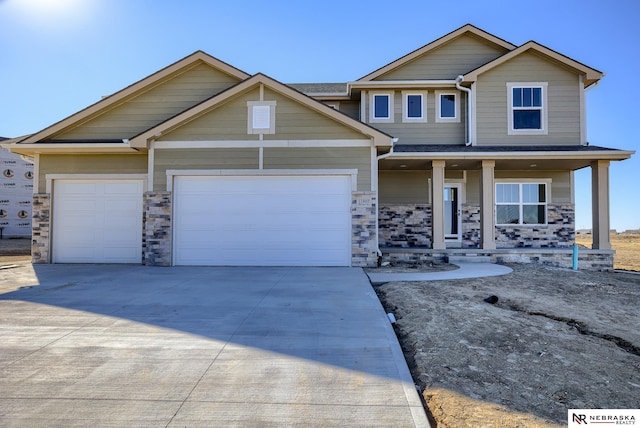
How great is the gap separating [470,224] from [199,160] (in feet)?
31.9

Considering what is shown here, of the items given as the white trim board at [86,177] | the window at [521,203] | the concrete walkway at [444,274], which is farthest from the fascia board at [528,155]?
the white trim board at [86,177]

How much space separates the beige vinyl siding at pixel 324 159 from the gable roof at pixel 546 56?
18.5ft

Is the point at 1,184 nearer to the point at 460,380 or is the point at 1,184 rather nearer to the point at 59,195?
the point at 59,195

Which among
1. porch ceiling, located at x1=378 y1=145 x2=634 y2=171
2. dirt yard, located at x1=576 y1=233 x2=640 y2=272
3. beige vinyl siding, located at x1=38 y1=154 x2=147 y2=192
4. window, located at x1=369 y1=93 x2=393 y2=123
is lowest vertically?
dirt yard, located at x1=576 y1=233 x2=640 y2=272

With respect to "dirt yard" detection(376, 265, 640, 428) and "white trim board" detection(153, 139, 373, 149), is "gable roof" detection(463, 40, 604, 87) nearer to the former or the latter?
"white trim board" detection(153, 139, 373, 149)

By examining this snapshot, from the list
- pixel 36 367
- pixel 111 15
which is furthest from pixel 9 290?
pixel 111 15

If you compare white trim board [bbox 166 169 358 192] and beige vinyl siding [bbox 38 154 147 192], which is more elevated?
beige vinyl siding [bbox 38 154 147 192]

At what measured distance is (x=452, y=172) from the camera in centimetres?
1364

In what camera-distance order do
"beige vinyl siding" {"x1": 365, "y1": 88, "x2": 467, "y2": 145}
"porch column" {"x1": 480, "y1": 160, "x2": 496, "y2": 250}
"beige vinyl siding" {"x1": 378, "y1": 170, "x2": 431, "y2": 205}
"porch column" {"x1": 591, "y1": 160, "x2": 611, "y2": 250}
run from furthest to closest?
"beige vinyl siding" {"x1": 378, "y1": 170, "x2": 431, "y2": 205} < "beige vinyl siding" {"x1": 365, "y1": 88, "x2": 467, "y2": 145} < "porch column" {"x1": 480, "y1": 160, "x2": 496, "y2": 250} < "porch column" {"x1": 591, "y1": 160, "x2": 611, "y2": 250}

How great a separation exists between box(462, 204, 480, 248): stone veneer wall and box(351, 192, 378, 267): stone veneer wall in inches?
213

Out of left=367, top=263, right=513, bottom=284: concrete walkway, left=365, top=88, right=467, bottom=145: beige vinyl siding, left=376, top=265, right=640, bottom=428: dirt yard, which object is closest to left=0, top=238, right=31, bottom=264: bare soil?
left=367, top=263, right=513, bottom=284: concrete walkway

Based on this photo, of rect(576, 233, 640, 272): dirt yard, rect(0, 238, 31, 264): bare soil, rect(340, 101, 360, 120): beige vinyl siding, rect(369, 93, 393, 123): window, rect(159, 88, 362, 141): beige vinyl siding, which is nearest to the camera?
rect(159, 88, 362, 141): beige vinyl siding

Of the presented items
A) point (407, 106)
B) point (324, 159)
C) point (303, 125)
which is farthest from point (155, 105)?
point (407, 106)

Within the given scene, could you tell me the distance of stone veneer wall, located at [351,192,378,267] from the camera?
9719 millimetres
